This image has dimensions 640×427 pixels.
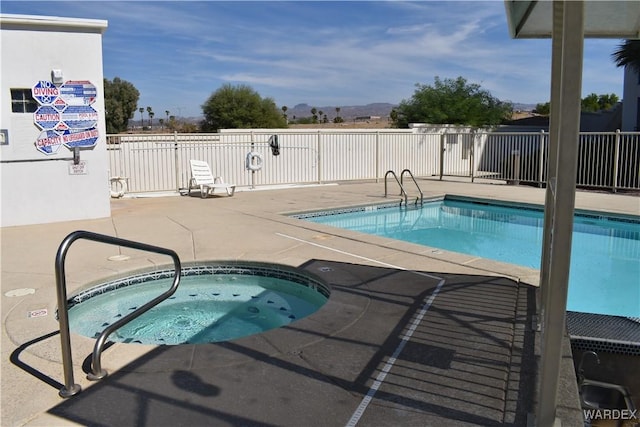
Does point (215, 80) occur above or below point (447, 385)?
above

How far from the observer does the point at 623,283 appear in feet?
22.6

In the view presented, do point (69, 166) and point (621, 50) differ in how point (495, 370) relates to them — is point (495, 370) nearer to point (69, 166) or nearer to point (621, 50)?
point (69, 166)

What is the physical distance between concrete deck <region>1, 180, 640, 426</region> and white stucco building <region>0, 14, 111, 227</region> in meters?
3.17


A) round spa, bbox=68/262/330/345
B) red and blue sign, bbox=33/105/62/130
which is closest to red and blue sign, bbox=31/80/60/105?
red and blue sign, bbox=33/105/62/130

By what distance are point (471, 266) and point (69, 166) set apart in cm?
738

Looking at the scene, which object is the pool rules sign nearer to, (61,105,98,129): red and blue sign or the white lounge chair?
(61,105,98,129): red and blue sign

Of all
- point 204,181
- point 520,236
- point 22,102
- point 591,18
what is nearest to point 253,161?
point 204,181

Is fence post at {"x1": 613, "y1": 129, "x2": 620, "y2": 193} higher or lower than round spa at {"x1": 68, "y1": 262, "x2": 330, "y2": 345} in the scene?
higher

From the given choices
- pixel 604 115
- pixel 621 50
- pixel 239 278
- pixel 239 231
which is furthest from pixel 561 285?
pixel 604 115

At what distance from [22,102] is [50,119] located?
50 cm

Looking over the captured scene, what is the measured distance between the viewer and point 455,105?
25.8m

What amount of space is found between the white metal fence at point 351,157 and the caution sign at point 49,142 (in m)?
3.73

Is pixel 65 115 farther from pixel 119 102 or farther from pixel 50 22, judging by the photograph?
pixel 119 102

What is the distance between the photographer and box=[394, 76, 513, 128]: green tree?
84.3 feet
